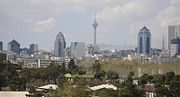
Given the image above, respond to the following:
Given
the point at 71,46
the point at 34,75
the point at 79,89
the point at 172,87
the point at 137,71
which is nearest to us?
the point at 79,89

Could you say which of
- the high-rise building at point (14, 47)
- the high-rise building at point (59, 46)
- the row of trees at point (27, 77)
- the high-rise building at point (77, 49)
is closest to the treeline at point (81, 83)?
the row of trees at point (27, 77)

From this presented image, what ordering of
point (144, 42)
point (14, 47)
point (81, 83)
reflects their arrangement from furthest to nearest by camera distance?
point (144, 42)
point (14, 47)
point (81, 83)

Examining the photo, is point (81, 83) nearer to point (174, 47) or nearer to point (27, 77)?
point (27, 77)

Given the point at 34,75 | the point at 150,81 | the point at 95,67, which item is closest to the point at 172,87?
the point at 150,81

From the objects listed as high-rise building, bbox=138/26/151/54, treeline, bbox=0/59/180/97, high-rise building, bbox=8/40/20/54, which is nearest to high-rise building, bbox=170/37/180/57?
Result: high-rise building, bbox=138/26/151/54

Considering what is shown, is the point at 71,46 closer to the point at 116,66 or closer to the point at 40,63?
the point at 40,63

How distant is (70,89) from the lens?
14.8 m

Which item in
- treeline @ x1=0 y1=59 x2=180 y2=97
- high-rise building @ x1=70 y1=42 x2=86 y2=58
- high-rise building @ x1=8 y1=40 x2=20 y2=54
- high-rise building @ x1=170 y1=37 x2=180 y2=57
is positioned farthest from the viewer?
high-rise building @ x1=170 y1=37 x2=180 y2=57

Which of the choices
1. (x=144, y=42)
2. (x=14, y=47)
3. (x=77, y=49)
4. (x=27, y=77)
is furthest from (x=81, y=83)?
(x=144, y=42)

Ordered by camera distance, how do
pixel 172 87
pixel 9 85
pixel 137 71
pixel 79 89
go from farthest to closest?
1. pixel 137 71
2. pixel 9 85
3. pixel 172 87
4. pixel 79 89

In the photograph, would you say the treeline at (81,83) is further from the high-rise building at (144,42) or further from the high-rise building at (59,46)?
the high-rise building at (144,42)

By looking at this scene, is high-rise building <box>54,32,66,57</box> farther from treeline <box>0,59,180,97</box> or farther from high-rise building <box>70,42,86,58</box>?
treeline <box>0,59,180,97</box>

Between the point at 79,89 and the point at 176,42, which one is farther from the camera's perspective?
the point at 176,42

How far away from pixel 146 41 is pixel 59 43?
83.1 feet
